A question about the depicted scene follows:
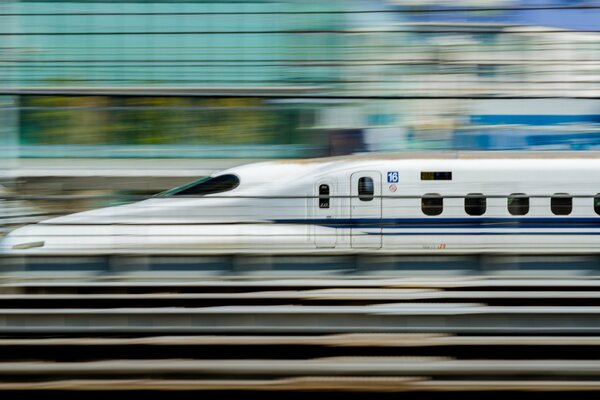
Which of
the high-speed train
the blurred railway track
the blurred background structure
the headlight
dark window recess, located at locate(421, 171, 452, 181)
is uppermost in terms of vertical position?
the blurred background structure

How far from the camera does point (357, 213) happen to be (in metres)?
5.12

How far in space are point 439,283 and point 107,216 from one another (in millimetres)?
1592

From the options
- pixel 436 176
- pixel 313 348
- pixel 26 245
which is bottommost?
pixel 313 348

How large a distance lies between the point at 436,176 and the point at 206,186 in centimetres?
207

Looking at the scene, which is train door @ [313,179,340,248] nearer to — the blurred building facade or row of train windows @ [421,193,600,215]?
the blurred building facade

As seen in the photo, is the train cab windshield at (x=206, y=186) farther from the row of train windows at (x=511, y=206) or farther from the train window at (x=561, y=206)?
the train window at (x=561, y=206)

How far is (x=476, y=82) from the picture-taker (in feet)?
11.9

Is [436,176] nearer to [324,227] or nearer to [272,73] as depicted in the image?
[324,227]

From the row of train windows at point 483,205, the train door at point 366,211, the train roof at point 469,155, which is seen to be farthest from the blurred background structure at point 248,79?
the row of train windows at point 483,205

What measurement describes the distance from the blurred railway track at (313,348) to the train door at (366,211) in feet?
3.43

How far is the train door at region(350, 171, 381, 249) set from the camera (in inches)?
170

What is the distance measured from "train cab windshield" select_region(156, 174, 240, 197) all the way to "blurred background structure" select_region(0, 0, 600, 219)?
0.22 ft

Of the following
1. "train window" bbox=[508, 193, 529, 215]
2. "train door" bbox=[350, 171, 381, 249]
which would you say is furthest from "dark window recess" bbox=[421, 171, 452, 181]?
"train window" bbox=[508, 193, 529, 215]

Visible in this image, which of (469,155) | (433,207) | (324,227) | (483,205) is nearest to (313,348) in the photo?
(324,227)
